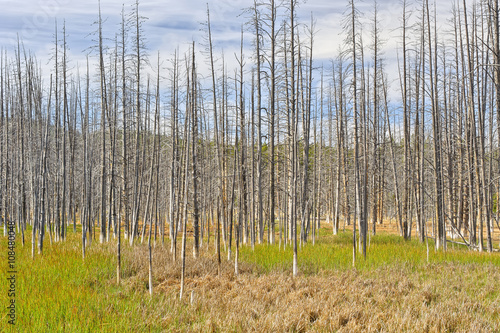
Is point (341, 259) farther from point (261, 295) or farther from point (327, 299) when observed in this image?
point (261, 295)

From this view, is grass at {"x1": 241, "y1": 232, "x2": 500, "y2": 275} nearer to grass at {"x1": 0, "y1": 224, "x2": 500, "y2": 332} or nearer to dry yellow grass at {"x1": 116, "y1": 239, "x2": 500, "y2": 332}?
grass at {"x1": 0, "y1": 224, "x2": 500, "y2": 332}

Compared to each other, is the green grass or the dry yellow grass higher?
the green grass

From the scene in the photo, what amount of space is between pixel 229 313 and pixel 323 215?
3824cm

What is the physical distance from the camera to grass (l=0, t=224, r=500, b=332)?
4.95 meters

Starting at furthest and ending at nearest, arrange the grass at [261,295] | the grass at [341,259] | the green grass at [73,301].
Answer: the grass at [341,259]
the grass at [261,295]
the green grass at [73,301]

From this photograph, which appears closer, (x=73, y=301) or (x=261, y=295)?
(x=73, y=301)

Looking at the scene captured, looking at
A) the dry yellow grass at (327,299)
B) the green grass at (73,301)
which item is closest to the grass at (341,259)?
the dry yellow grass at (327,299)

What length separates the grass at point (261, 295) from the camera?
4.95 metres

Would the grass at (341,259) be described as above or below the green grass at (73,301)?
below

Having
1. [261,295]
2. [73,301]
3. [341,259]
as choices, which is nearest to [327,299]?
[261,295]

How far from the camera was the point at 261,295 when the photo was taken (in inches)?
250

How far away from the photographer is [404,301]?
593cm

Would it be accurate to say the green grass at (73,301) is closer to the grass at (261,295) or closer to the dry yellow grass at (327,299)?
the grass at (261,295)

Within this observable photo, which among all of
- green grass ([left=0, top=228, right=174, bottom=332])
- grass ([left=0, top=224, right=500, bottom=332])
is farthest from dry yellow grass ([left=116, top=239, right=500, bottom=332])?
green grass ([left=0, top=228, right=174, bottom=332])
